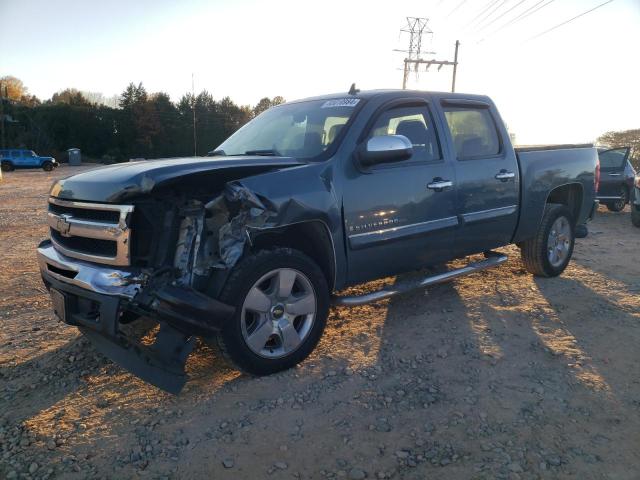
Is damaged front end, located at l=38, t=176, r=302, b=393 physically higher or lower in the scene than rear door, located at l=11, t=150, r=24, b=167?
higher

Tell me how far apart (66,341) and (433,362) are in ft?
9.38

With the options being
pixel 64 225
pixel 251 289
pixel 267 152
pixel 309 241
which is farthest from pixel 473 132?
pixel 64 225

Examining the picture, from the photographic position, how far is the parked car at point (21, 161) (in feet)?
113

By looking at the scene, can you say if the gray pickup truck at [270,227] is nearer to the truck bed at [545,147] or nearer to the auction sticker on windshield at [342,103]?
the auction sticker on windshield at [342,103]

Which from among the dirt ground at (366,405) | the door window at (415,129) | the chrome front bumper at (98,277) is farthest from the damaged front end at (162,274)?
the door window at (415,129)

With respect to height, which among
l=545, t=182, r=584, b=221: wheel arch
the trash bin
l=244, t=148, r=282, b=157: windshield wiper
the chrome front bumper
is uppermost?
l=244, t=148, r=282, b=157: windshield wiper

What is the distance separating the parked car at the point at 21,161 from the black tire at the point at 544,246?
119ft

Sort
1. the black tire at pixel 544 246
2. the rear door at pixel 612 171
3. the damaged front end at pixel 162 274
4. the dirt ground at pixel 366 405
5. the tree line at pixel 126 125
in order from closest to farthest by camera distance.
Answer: the dirt ground at pixel 366 405 → the damaged front end at pixel 162 274 → the black tire at pixel 544 246 → the rear door at pixel 612 171 → the tree line at pixel 126 125

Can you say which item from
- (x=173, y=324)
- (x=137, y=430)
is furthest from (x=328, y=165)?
(x=137, y=430)

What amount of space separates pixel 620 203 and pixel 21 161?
1463 inches

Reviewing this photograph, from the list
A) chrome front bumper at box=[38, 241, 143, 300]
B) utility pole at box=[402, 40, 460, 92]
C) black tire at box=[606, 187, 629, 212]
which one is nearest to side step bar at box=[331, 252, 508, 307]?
chrome front bumper at box=[38, 241, 143, 300]

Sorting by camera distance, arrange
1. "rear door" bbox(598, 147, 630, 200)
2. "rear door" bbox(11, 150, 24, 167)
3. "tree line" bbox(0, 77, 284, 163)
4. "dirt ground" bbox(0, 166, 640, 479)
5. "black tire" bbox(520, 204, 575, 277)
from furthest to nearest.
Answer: "tree line" bbox(0, 77, 284, 163), "rear door" bbox(11, 150, 24, 167), "rear door" bbox(598, 147, 630, 200), "black tire" bbox(520, 204, 575, 277), "dirt ground" bbox(0, 166, 640, 479)

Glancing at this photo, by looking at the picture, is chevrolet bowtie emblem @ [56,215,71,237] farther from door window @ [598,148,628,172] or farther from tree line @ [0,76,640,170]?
tree line @ [0,76,640,170]

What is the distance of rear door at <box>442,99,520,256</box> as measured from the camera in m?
4.44
